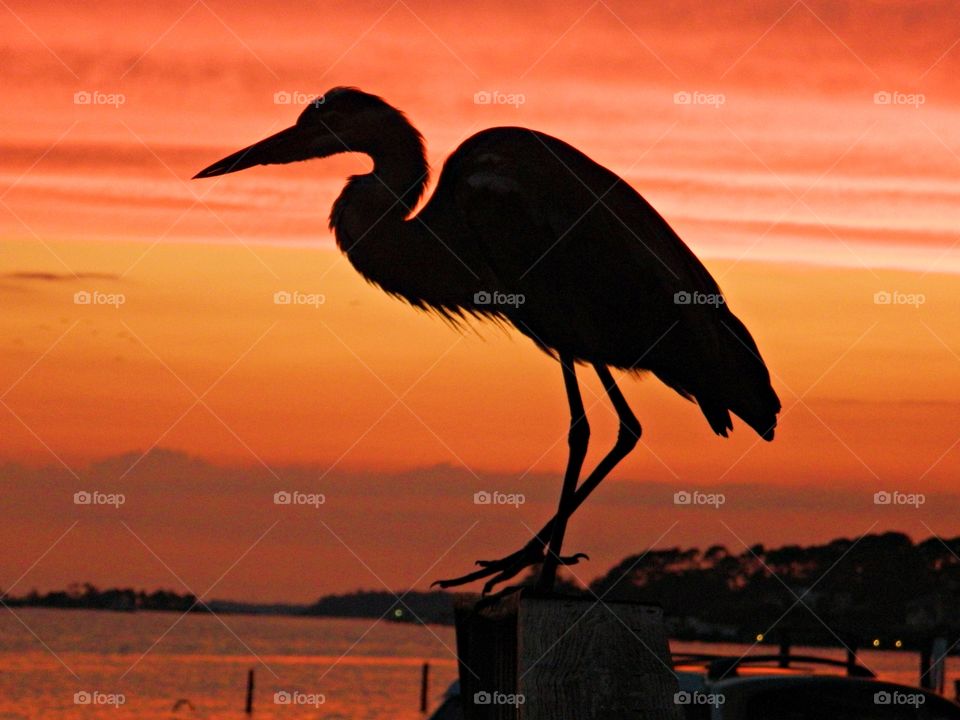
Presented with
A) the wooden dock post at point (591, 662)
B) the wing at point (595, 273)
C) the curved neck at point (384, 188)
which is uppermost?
the curved neck at point (384, 188)

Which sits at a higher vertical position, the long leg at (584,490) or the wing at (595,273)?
the wing at (595,273)

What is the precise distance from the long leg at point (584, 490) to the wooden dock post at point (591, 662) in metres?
1.16

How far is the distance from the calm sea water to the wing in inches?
684

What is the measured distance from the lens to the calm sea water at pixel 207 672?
2309 inches

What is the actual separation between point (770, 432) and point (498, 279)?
165cm

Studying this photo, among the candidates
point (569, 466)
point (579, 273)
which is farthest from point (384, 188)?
point (569, 466)

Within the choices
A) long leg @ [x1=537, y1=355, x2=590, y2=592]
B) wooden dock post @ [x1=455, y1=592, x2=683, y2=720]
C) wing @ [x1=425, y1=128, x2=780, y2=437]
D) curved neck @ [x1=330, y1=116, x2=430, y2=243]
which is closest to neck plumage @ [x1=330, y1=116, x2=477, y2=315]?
curved neck @ [x1=330, y1=116, x2=430, y2=243]

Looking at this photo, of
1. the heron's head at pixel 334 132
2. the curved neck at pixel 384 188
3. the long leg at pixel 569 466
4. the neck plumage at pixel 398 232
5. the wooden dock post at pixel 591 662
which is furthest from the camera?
the heron's head at pixel 334 132

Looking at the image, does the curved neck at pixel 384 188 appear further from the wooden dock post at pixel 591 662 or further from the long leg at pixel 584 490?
the wooden dock post at pixel 591 662

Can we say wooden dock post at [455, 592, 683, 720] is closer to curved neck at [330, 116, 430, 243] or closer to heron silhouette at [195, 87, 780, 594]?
heron silhouette at [195, 87, 780, 594]

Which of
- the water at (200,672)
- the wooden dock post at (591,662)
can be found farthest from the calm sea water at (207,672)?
the wooden dock post at (591,662)

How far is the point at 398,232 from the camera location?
27.5 feet

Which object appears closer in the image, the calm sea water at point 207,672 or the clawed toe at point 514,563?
the clawed toe at point 514,563

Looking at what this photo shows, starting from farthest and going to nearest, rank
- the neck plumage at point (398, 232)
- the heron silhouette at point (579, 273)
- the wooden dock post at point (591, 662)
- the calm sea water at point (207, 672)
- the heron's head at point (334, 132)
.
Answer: the calm sea water at point (207, 672) < the heron's head at point (334, 132) < the neck plumage at point (398, 232) < the heron silhouette at point (579, 273) < the wooden dock post at point (591, 662)
